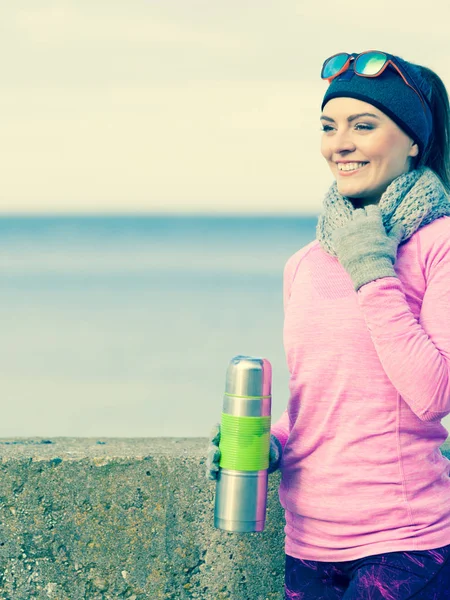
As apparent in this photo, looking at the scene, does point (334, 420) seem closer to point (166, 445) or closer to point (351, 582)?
point (351, 582)

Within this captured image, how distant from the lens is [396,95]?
2514 millimetres

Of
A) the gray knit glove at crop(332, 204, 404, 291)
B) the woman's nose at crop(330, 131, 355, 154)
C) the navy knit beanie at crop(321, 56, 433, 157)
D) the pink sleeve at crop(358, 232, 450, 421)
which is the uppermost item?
the navy knit beanie at crop(321, 56, 433, 157)

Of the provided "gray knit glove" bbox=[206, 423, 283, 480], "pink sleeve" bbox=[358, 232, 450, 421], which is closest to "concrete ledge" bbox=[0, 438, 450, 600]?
"gray knit glove" bbox=[206, 423, 283, 480]

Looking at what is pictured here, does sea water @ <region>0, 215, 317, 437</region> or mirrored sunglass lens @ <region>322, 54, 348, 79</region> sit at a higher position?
mirrored sunglass lens @ <region>322, 54, 348, 79</region>

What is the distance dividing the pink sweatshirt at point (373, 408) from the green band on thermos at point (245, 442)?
0.38 feet

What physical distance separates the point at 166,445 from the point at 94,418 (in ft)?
16.3

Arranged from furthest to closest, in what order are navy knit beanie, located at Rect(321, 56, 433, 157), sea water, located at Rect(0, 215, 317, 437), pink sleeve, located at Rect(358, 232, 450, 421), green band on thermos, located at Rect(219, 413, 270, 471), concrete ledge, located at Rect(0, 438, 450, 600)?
1. sea water, located at Rect(0, 215, 317, 437)
2. concrete ledge, located at Rect(0, 438, 450, 600)
3. navy knit beanie, located at Rect(321, 56, 433, 157)
4. green band on thermos, located at Rect(219, 413, 270, 471)
5. pink sleeve, located at Rect(358, 232, 450, 421)

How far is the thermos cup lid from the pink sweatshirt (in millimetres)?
106

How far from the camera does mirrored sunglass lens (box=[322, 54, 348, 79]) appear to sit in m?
2.62

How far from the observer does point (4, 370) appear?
10.2 m

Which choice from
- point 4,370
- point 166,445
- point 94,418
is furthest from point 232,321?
point 166,445

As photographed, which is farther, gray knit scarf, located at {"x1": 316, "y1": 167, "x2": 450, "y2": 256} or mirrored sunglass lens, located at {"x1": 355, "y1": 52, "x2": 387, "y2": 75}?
mirrored sunglass lens, located at {"x1": 355, "y1": 52, "x2": 387, "y2": 75}

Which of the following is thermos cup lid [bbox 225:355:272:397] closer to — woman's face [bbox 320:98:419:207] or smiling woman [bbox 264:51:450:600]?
smiling woman [bbox 264:51:450:600]

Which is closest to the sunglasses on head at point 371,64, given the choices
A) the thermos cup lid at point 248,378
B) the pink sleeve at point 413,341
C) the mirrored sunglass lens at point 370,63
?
the mirrored sunglass lens at point 370,63
